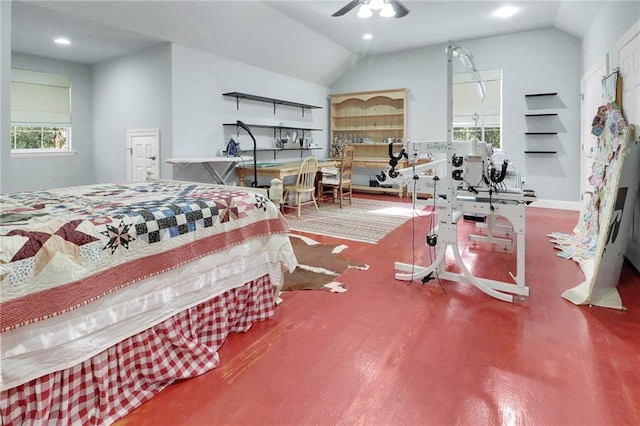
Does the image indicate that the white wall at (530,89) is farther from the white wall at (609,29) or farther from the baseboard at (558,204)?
the white wall at (609,29)

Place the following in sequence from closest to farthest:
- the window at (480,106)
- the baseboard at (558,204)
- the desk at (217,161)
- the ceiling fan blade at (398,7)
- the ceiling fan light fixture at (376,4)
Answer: the ceiling fan blade at (398,7), the ceiling fan light fixture at (376,4), the desk at (217,161), the baseboard at (558,204), the window at (480,106)

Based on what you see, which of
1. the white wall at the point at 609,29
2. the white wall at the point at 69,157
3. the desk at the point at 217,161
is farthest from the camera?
the white wall at the point at 69,157

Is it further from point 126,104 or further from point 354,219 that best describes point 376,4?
point 126,104

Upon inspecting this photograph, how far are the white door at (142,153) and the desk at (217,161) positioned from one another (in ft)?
1.68

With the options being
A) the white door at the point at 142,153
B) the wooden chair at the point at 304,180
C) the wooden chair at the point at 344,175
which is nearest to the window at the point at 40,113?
the white door at the point at 142,153

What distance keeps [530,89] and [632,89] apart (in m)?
3.39

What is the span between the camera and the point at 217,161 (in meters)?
5.37

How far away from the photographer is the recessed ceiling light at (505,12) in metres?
5.25

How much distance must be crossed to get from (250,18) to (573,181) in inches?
228

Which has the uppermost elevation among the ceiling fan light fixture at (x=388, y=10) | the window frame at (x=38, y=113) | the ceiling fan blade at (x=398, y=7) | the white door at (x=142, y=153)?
the ceiling fan light fixture at (x=388, y=10)

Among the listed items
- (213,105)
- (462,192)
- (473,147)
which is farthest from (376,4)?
(213,105)

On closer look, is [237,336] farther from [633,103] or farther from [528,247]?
[633,103]

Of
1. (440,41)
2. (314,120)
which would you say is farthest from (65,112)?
(440,41)

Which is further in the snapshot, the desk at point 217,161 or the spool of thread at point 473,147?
the desk at point 217,161
